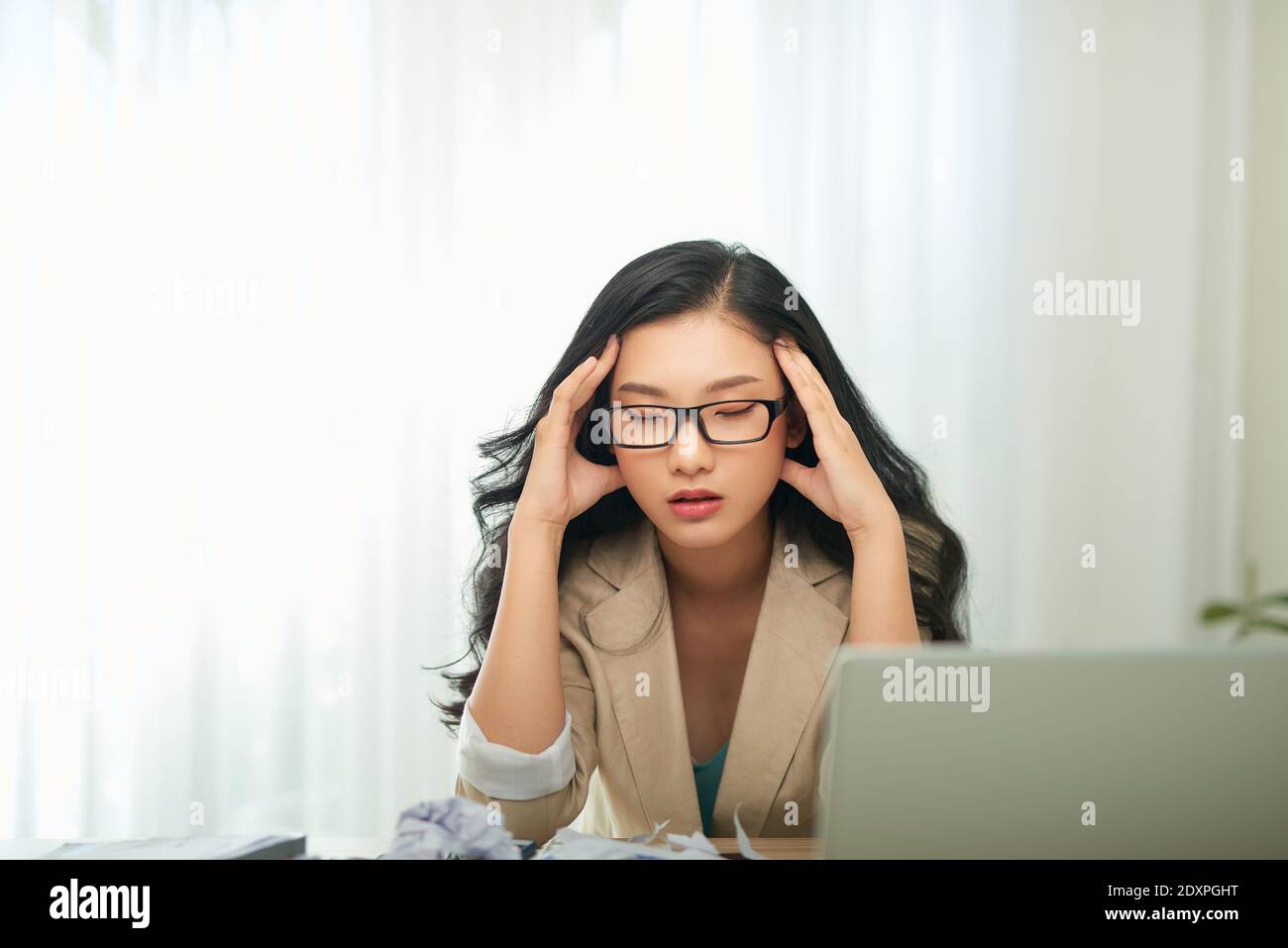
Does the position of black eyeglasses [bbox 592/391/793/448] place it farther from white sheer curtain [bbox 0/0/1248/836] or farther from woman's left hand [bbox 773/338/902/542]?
white sheer curtain [bbox 0/0/1248/836]

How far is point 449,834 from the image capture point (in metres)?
0.80

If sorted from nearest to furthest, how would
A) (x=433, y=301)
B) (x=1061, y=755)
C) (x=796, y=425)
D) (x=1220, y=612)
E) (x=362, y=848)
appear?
(x=1061, y=755) < (x=362, y=848) < (x=796, y=425) < (x=1220, y=612) < (x=433, y=301)

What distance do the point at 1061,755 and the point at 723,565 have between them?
83 centimetres

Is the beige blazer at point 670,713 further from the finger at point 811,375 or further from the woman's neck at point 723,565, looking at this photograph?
the finger at point 811,375

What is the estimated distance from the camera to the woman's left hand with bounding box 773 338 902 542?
4.50 feet

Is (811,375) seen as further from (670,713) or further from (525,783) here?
(525,783)

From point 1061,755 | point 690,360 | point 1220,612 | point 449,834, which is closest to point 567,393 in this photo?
point 690,360

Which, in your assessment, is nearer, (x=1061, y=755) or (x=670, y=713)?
(x=1061, y=755)

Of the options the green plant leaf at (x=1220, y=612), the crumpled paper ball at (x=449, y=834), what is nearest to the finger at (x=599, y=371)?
the crumpled paper ball at (x=449, y=834)

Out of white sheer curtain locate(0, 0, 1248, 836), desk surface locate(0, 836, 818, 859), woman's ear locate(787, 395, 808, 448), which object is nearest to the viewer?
desk surface locate(0, 836, 818, 859)

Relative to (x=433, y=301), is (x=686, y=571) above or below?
below

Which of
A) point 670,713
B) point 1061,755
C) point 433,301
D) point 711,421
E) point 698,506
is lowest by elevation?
point 670,713

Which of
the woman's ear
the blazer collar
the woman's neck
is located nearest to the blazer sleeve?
the blazer collar
